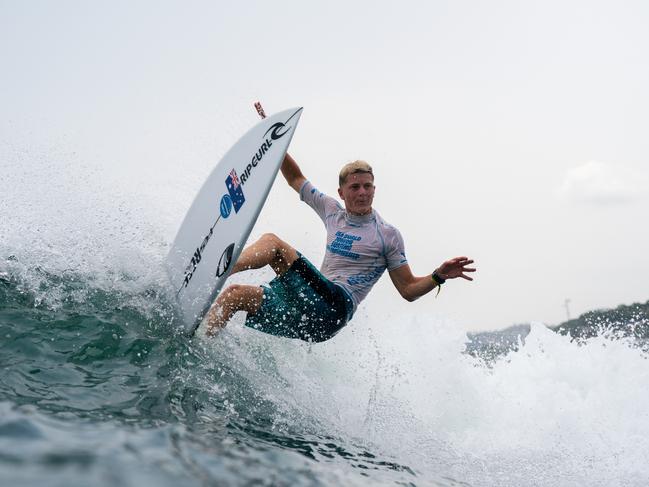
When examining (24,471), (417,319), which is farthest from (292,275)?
(417,319)

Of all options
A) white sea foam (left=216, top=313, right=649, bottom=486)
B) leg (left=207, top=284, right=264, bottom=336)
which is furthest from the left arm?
leg (left=207, top=284, right=264, bottom=336)

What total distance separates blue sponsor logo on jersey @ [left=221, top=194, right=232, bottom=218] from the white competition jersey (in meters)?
0.89

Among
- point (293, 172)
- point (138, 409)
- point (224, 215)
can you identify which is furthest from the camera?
point (293, 172)

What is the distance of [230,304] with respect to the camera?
4.53 m

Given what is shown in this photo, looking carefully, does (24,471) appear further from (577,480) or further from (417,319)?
(417,319)

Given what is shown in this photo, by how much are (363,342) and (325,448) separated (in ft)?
13.6

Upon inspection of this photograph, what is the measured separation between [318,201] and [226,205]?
828 millimetres

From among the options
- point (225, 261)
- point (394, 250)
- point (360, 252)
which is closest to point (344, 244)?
point (360, 252)

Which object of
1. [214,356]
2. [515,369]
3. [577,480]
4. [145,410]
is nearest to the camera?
[145,410]

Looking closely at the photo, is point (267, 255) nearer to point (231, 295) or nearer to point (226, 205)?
point (231, 295)

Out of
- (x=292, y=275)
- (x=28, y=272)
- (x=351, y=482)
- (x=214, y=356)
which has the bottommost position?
(x=351, y=482)

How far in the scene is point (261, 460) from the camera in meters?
2.34

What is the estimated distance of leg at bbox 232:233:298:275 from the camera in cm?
448

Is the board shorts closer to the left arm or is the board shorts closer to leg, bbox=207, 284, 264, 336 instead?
leg, bbox=207, 284, 264, 336
